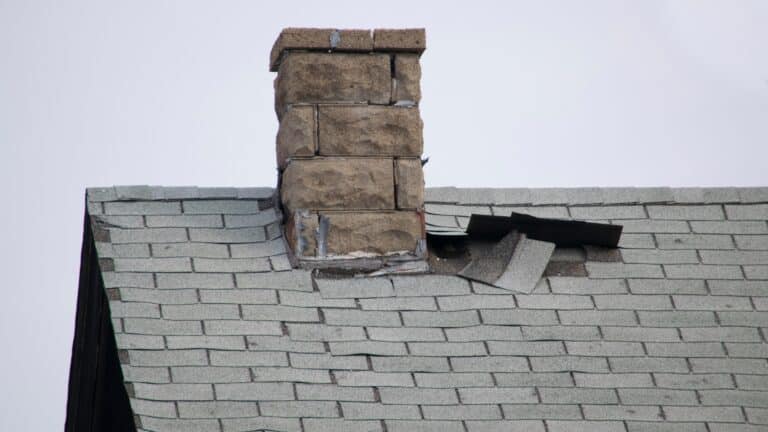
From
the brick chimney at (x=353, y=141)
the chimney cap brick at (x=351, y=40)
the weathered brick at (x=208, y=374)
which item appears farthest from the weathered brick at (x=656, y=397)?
the chimney cap brick at (x=351, y=40)

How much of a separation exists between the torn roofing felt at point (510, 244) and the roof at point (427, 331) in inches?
3.1

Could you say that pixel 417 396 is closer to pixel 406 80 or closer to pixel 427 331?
pixel 427 331

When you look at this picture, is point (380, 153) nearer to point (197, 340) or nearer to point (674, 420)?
point (197, 340)

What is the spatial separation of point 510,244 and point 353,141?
1.04m

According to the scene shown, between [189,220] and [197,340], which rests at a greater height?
[189,220]

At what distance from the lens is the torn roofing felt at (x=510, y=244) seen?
7230 millimetres

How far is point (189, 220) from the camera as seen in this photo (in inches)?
290

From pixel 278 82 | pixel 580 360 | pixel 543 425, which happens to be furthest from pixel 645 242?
pixel 278 82

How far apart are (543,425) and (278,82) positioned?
2.70 metres

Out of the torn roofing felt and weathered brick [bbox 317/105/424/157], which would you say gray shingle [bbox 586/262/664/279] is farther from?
weathered brick [bbox 317/105/424/157]

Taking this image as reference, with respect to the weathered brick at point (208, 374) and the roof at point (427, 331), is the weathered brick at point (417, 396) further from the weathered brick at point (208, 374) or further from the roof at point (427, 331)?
the weathered brick at point (208, 374)

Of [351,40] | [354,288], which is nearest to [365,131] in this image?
[351,40]

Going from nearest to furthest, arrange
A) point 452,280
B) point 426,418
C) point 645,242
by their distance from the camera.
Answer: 1. point 426,418
2. point 452,280
3. point 645,242

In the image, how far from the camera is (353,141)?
7457 millimetres
